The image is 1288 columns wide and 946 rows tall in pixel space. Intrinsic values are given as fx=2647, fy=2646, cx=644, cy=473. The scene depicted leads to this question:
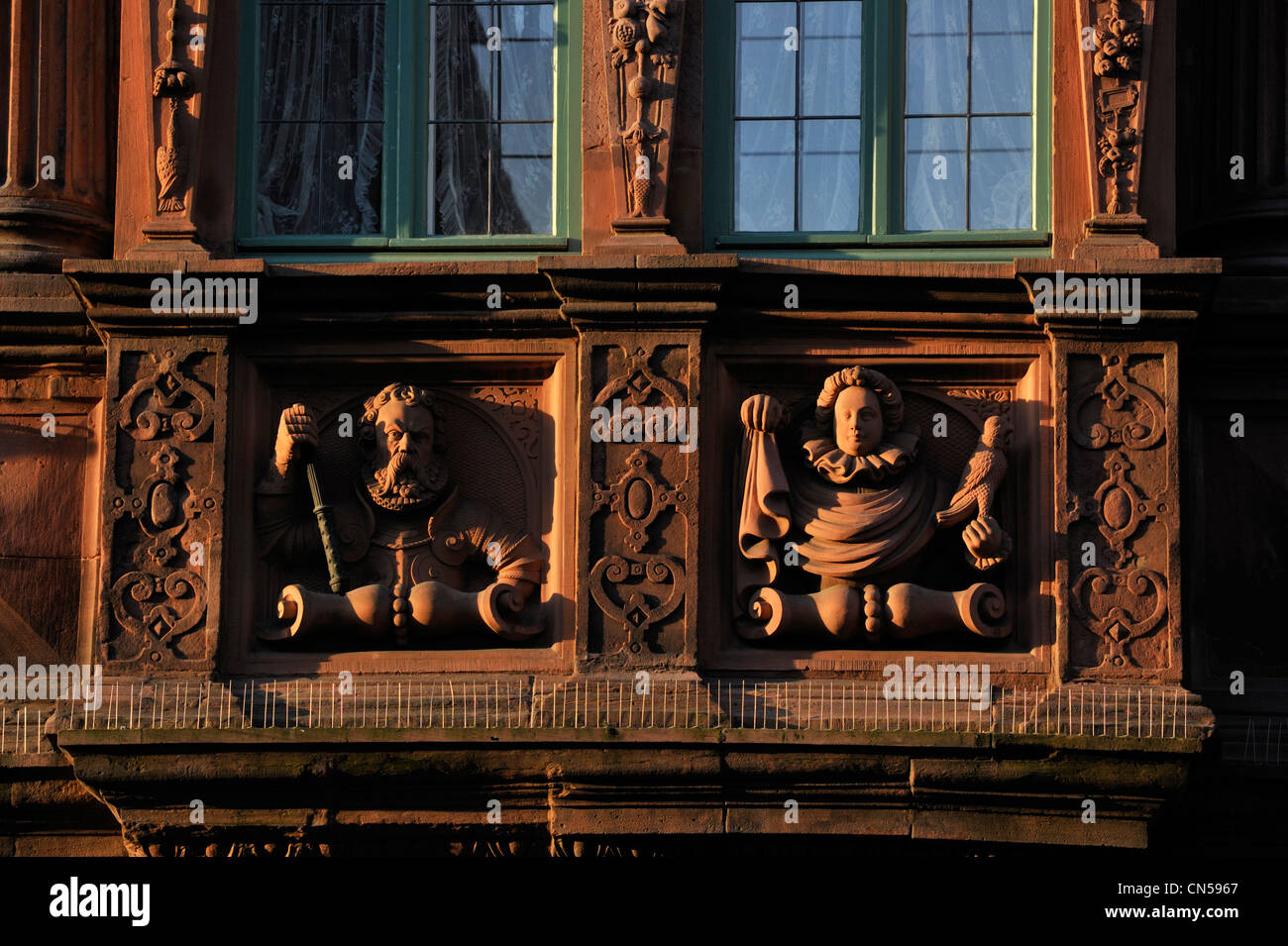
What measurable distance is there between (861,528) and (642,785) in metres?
1.53

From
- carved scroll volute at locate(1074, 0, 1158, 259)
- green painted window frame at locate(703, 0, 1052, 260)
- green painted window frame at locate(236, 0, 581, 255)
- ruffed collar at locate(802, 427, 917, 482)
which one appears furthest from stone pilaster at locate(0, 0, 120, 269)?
carved scroll volute at locate(1074, 0, 1158, 259)

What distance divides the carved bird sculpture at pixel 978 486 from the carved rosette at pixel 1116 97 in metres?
1.16

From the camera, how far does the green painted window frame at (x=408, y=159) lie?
12.5m

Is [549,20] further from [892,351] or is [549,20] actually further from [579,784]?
[579,784]

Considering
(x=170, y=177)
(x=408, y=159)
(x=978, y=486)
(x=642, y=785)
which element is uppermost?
(x=408, y=159)

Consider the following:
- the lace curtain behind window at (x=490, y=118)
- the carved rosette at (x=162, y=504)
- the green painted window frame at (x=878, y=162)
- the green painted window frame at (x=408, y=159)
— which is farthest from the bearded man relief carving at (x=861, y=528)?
the carved rosette at (x=162, y=504)

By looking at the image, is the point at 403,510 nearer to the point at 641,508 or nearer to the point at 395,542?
the point at 395,542

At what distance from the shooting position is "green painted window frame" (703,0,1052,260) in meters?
12.4

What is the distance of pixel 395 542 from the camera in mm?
12203

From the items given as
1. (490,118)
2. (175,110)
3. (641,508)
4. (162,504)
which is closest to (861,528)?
(641,508)

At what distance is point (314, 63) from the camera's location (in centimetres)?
1273

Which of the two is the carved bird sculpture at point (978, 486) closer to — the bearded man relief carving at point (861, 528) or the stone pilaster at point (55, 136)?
the bearded man relief carving at point (861, 528)

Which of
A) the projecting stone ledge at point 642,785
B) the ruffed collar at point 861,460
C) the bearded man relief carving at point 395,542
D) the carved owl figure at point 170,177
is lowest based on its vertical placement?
the projecting stone ledge at point 642,785

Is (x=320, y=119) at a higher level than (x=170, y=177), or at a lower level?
higher
